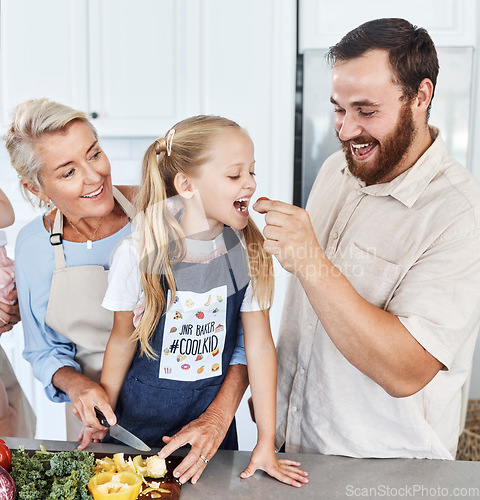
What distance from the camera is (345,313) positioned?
782 millimetres

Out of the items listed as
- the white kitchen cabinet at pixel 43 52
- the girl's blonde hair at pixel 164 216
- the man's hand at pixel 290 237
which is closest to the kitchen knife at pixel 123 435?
the girl's blonde hair at pixel 164 216

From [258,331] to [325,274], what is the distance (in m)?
0.17

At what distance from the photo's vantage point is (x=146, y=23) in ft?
2.68

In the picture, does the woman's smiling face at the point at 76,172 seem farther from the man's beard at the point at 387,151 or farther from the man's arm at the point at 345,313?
the man's beard at the point at 387,151

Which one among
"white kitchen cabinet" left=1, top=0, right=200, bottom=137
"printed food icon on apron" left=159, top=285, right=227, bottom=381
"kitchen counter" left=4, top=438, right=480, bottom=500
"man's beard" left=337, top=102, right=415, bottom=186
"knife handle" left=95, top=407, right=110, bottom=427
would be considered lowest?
"kitchen counter" left=4, top=438, right=480, bottom=500

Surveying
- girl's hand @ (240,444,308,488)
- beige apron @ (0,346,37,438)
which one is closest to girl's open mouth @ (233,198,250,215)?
girl's hand @ (240,444,308,488)

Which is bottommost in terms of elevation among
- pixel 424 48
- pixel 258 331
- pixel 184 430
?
pixel 184 430

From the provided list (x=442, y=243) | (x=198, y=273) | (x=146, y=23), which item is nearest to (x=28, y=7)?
(x=146, y=23)

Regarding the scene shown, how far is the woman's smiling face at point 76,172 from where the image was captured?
783mm

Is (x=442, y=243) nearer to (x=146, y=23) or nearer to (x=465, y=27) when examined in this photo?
(x=465, y=27)

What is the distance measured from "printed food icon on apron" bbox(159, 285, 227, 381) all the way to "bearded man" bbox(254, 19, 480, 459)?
13 cm

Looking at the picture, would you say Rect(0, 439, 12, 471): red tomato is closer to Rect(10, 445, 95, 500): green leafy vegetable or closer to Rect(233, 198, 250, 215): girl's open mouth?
Rect(10, 445, 95, 500): green leafy vegetable

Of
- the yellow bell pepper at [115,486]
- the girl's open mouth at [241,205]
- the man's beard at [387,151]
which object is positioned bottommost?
the yellow bell pepper at [115,486]

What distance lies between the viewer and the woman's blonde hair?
787 mm
